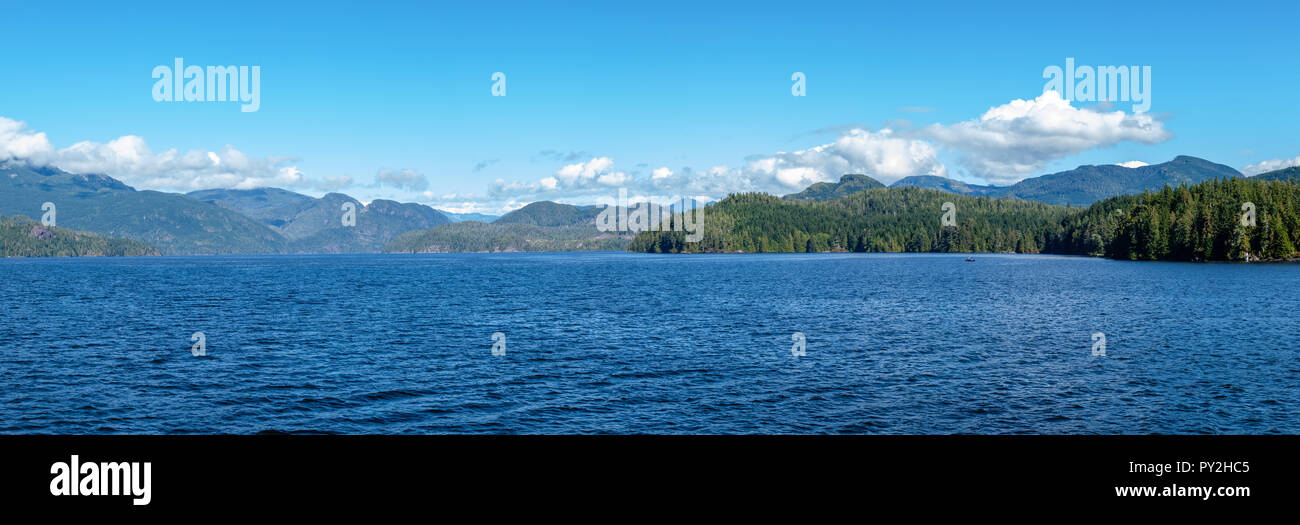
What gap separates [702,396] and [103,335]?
177 feet

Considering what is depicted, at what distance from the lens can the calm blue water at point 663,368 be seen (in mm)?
34094

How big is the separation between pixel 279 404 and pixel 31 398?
12.8 metres

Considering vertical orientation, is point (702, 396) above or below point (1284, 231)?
below

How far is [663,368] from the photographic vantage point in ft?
152

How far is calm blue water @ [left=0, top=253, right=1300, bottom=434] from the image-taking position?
34094 mm

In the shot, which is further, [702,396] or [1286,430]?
[702,396]
